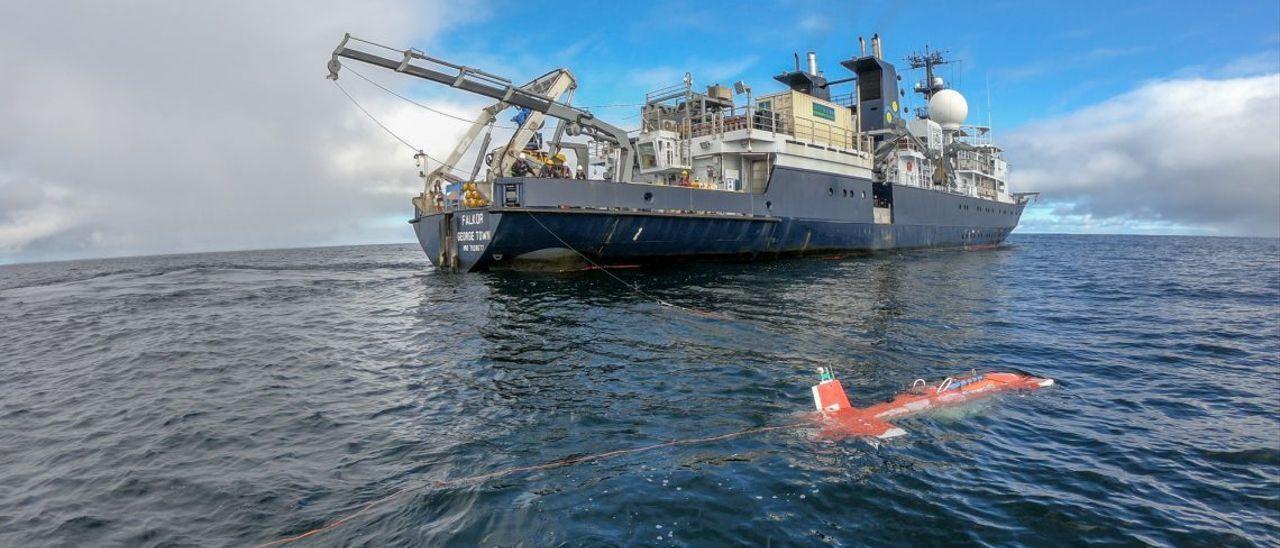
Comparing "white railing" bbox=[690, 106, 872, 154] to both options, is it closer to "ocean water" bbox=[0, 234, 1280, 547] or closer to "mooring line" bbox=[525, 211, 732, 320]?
"mooring line" bbox=[525, 211, 732, 320]

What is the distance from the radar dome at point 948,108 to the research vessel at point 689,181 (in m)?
4.39

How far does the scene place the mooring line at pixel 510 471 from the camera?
4.29 metres

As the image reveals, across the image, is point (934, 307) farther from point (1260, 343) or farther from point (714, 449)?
point (714, 449)

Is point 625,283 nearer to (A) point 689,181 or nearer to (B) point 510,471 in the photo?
(A) point 689,181

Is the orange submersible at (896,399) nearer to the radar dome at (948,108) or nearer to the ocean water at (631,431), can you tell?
the ocean water at (631,431)

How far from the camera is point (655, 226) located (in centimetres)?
2141

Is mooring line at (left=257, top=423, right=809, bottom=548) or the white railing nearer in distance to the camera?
mooring line at (left=257, top=423, right=809, bottom=548)

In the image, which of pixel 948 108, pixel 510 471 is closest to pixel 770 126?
pixel 948 108

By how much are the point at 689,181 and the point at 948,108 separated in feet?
87.8

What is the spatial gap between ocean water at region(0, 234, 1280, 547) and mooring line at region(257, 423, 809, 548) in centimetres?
7

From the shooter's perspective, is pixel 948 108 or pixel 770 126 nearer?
pixel 770 126

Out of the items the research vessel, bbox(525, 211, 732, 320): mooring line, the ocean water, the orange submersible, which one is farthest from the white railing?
the orange submersible

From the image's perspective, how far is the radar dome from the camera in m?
41.0

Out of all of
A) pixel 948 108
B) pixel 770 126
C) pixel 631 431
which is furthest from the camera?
pixel 948 108
